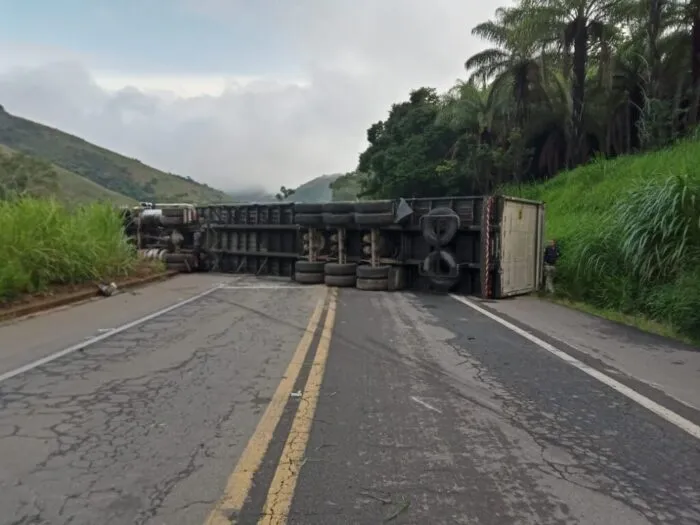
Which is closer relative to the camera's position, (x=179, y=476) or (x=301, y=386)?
(x=179, y=476)

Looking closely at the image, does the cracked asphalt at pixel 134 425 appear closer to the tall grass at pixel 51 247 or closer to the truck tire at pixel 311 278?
the tall grass at pixel 51 247

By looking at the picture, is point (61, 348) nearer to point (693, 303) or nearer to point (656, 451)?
point (656, 451)

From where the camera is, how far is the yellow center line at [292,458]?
3475 millimetres

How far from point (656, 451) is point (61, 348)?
7194 millimetres

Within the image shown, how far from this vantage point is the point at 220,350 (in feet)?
26.3

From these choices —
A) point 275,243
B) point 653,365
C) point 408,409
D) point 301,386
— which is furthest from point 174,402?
point 275,243

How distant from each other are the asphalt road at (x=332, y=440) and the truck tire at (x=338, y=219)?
8074 millimetres

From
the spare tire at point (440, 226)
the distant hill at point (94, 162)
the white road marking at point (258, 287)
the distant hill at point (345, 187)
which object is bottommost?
the white road marking at point (258, 287)

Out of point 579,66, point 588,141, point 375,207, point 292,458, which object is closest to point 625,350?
point 292,458

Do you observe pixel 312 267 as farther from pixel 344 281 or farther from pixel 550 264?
pixel 550 264

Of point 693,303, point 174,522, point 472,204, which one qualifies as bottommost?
point 174,522

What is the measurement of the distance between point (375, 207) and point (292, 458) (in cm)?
1187

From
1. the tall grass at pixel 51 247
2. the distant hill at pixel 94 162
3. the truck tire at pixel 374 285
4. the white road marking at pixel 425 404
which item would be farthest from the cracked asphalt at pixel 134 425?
the distant hill at pixel 94 162

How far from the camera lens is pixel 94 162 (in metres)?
117
